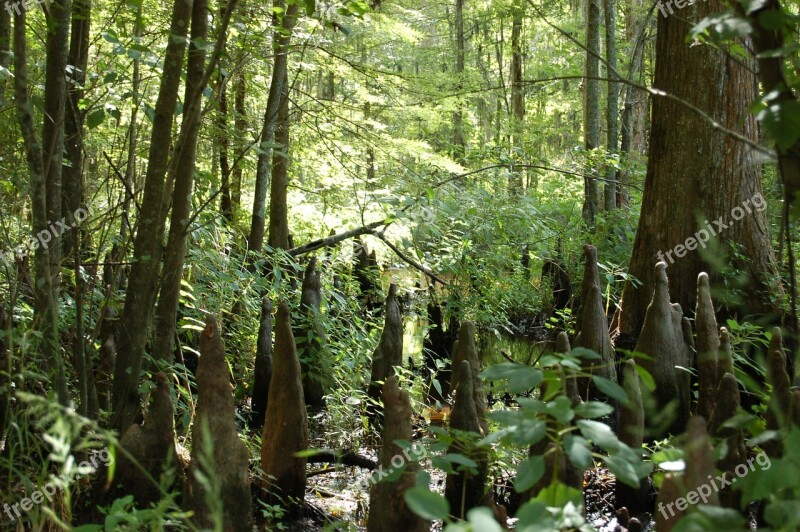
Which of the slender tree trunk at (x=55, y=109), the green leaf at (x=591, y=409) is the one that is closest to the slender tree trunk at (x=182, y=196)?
the slender tree trunk at (x=55, y=109)

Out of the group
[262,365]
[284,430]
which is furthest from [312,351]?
[284,430]

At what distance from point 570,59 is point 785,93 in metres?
15.5

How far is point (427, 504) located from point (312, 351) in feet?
15.5

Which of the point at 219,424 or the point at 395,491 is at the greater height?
the point at 219,424

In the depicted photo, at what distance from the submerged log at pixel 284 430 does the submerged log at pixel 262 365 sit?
5.35 feet

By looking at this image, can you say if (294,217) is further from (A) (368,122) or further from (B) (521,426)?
(B) (521,426)

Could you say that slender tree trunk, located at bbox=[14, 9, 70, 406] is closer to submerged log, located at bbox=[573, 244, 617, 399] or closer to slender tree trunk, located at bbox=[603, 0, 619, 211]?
submerged log, located at bbox=[573, 244, 617, 399]

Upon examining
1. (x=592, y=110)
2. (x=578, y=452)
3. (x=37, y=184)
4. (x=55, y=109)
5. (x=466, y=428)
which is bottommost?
(x=466, y=428)

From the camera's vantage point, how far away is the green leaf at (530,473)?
5.72 feet

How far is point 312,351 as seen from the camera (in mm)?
6230

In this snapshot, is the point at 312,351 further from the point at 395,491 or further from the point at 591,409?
the point at 591,409

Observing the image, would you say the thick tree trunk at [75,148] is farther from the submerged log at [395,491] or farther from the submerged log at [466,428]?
the submerged log at [466,428]

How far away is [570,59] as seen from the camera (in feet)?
53.8

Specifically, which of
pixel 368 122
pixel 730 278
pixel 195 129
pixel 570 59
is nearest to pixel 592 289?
pixel 730 278
